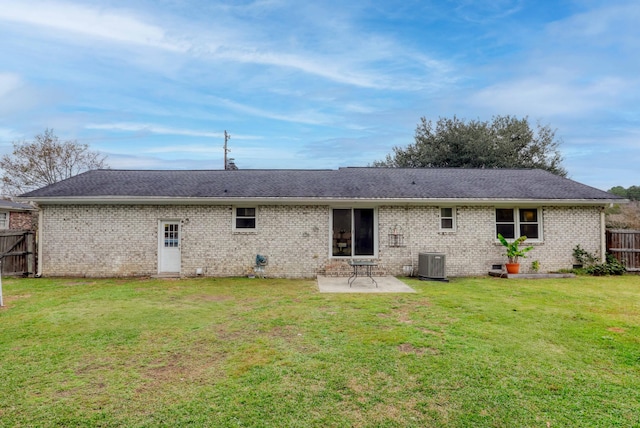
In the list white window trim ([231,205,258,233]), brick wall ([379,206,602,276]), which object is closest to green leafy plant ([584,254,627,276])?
brick wall ([379,206,602,276])

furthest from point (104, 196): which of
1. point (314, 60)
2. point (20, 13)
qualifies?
point (314, 60)

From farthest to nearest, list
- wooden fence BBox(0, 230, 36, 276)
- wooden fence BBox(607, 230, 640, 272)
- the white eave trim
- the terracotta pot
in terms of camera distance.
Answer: wooden fence BBox(607, 230, 640, 272)
wooden fence BBox(0, 230, 36, 276)
the terracotta pot
the white eave trim

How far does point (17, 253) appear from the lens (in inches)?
454

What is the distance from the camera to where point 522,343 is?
4.93 metres

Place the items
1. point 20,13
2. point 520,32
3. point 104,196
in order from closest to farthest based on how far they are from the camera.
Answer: point 20,13 < point 104,196 < point 520,32

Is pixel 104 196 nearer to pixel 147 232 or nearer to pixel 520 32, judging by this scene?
pixel 147 232

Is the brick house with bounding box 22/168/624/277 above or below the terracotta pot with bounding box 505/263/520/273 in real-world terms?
above

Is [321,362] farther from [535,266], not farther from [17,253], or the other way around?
[17,253]

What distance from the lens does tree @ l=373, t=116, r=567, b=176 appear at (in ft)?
84.4

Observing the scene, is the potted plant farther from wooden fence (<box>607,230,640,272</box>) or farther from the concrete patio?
the concrete patio

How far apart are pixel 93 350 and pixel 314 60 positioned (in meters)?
16.1

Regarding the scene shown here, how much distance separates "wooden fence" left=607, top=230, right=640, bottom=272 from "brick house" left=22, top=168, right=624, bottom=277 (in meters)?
0.57

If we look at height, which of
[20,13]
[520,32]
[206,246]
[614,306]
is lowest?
[614,306]

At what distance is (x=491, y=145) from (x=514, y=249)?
679 inches
